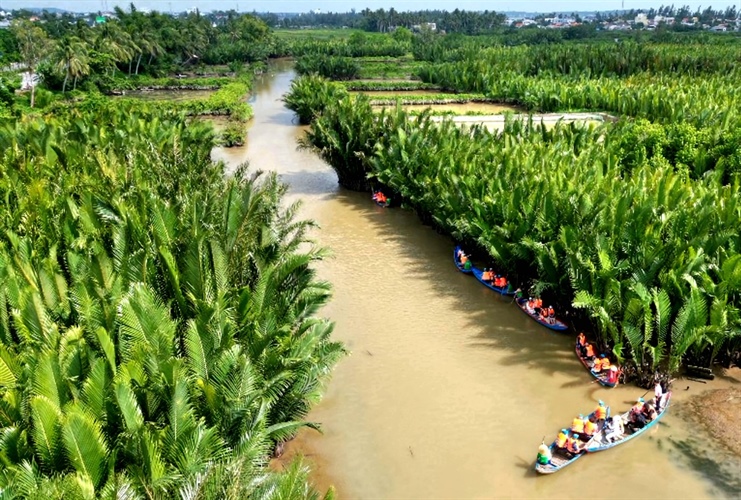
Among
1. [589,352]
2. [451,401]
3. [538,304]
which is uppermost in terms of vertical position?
[538,304]

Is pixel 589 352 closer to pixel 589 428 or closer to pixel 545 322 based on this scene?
pixel 545 322

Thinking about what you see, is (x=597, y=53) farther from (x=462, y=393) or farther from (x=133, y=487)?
(x=133, y=487)

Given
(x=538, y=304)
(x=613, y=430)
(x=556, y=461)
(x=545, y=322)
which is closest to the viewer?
(x=556, y=461)

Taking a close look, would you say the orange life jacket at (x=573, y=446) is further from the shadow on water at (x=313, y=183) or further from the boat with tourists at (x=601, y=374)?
the shadow on water at (x=313, y=183)

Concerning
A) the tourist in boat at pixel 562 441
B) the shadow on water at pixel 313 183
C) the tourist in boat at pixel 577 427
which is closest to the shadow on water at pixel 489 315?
the tourist in boat at pixel 577 427

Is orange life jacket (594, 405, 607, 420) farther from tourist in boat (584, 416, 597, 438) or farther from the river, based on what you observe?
the river

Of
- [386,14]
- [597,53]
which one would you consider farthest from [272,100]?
[386,14]

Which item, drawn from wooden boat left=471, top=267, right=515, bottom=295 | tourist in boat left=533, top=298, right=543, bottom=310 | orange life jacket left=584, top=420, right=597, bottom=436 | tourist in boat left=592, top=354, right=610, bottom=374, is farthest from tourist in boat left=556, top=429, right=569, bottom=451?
wooden boat left=471, top=267, right=515, bottom=295

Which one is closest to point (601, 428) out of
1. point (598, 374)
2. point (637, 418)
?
point (637, 418)
